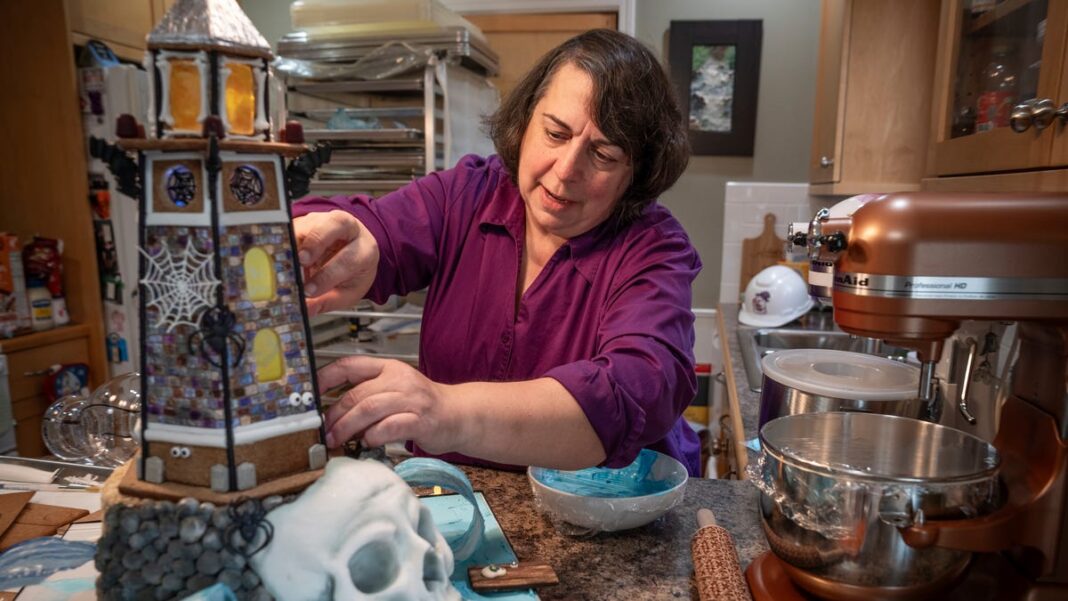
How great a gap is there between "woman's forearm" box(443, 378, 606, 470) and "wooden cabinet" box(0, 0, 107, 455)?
224 cm

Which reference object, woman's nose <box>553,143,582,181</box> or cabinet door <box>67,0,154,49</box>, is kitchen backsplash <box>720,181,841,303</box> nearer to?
woman's nose <box>553,143,582,181</box>

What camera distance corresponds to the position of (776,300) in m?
2.48

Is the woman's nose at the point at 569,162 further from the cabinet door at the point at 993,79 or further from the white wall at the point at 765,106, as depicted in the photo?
the white wall at the point at 765,106

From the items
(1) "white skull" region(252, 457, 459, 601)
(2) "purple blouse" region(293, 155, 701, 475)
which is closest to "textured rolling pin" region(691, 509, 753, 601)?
(2) "purple blouse" region(293, 155, 701, 475)

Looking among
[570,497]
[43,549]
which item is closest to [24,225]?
[43,549]

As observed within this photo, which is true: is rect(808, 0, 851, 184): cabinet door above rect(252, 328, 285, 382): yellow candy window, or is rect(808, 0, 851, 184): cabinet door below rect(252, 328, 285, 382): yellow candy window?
above

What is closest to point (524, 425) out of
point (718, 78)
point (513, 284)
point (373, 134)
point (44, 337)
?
point (513, 284)

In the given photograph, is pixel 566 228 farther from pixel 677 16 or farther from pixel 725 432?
pixel 677 16

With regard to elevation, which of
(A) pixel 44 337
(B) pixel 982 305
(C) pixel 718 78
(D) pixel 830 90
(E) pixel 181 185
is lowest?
(A) pixel 44 337

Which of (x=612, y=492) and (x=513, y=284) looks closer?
(x=612, y=492)

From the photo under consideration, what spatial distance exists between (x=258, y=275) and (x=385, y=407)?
0.17 metres

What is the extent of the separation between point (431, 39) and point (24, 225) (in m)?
1.64

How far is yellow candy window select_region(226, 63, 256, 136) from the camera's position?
541mm

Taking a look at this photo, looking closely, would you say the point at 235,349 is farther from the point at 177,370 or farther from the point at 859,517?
the point at 859,517
